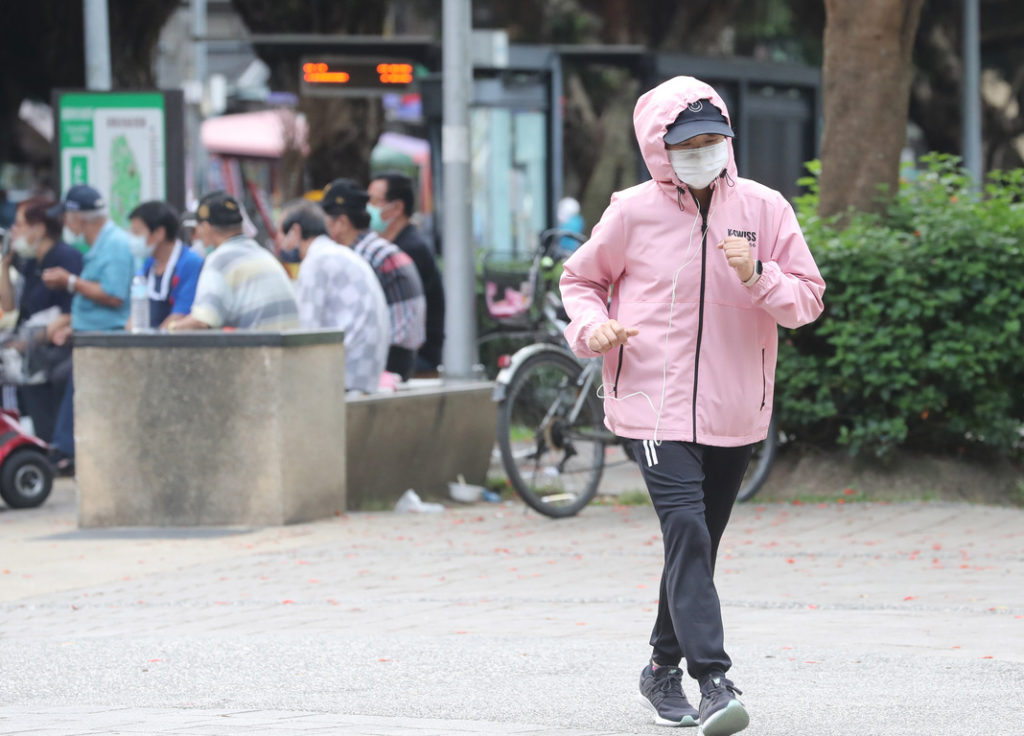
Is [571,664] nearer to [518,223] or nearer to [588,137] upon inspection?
[518,223]

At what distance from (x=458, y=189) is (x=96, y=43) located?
513 centimetres

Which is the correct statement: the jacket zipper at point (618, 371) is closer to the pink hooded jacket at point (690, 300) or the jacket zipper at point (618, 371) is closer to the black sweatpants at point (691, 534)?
the pink hooded jacket at point (690, 300)

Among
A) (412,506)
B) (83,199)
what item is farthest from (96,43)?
(412,506)

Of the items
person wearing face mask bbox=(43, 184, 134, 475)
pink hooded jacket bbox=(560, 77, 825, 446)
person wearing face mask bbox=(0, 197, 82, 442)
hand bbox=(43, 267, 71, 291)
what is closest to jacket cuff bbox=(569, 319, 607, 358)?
pink hooded jacket bbox=(560, 77, 825, 446)

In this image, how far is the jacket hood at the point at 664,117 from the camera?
4762mm

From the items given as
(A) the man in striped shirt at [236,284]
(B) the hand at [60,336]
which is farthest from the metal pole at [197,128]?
(A) the man in striped shirt at [236,284]

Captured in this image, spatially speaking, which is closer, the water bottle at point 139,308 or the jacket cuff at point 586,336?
the jacket cuff at point 586,336

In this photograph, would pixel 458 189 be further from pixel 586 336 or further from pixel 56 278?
pixel 586 336

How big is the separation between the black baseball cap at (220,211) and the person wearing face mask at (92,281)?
7.43 feet

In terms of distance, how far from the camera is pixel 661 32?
91.5ft

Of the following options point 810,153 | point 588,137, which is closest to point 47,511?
point 810,153

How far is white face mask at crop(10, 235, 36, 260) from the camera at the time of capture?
12.7 metres

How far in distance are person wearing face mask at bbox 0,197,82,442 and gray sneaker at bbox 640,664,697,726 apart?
803 centimetres

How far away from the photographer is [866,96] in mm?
9820
